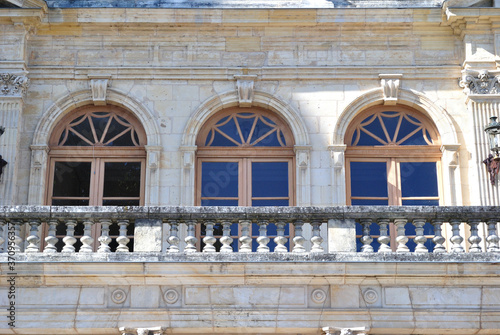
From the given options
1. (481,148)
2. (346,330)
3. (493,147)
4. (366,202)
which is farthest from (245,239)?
(481,148)

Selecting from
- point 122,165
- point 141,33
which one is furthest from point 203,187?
point 141,33

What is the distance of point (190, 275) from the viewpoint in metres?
11.8

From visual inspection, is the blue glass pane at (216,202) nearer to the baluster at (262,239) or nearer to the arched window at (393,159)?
the arched window at (393,159)

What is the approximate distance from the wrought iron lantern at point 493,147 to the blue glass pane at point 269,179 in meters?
3.35

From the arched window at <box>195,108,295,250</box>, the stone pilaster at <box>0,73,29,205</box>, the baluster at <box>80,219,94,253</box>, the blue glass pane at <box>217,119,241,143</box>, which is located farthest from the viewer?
the blue glass pane at <box>217,119,241,143</box>

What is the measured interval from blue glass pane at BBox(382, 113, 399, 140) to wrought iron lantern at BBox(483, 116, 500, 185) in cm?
158

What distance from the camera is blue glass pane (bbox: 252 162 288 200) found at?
15.0 metres

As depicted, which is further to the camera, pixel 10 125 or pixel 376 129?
pixel 376 129

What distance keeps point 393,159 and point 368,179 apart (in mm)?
556

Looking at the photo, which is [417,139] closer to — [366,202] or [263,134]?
[366,202]

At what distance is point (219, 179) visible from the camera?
15117 millimetres

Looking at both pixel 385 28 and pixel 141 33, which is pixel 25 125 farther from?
pixel 385 28

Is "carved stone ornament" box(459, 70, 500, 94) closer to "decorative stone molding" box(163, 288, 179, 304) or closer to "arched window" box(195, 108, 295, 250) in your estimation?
"arched window" box(195, 108, 295, 250)

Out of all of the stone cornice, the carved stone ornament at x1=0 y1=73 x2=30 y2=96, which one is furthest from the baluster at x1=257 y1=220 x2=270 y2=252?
the carved stone ornament at x1=0 y1=73 x2=30 y2=96
